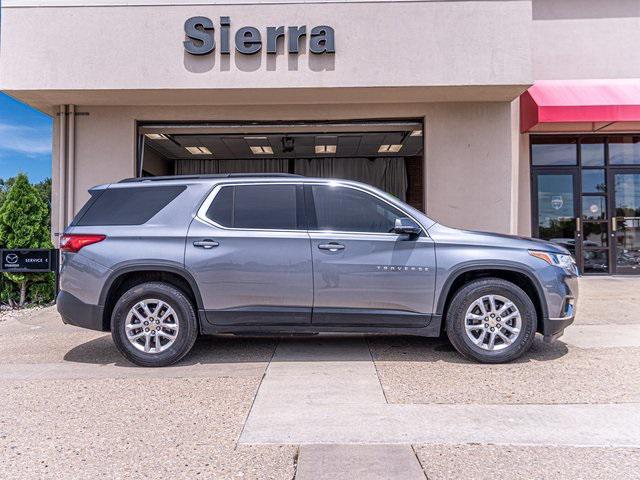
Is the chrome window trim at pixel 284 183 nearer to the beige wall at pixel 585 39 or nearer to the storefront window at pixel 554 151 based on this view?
the storefront window at pixel 554 151

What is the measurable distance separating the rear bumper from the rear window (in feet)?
2.56

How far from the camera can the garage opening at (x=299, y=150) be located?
35.7ft

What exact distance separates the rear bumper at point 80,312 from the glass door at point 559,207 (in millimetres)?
10045

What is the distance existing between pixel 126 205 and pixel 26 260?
447cm

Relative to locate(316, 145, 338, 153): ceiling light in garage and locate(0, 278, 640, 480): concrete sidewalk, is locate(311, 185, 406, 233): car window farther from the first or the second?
locate(316, 145, 338, 153): ceiling light in garage

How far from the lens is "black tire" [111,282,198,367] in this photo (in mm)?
4910

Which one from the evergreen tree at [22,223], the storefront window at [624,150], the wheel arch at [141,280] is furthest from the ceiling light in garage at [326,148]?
the wheel arch at [141,280]

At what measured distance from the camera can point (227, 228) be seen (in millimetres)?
5023

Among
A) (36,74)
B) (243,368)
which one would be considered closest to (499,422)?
(243,368)

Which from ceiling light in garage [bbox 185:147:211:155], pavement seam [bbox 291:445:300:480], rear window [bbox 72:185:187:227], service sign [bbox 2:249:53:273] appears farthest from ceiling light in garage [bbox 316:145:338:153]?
pavement seam [bbox 291:445:300:480]

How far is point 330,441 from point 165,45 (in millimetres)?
8127

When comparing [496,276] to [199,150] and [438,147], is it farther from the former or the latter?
[199,150]

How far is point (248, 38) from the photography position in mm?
9016

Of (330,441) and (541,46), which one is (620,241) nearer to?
(541,46)
